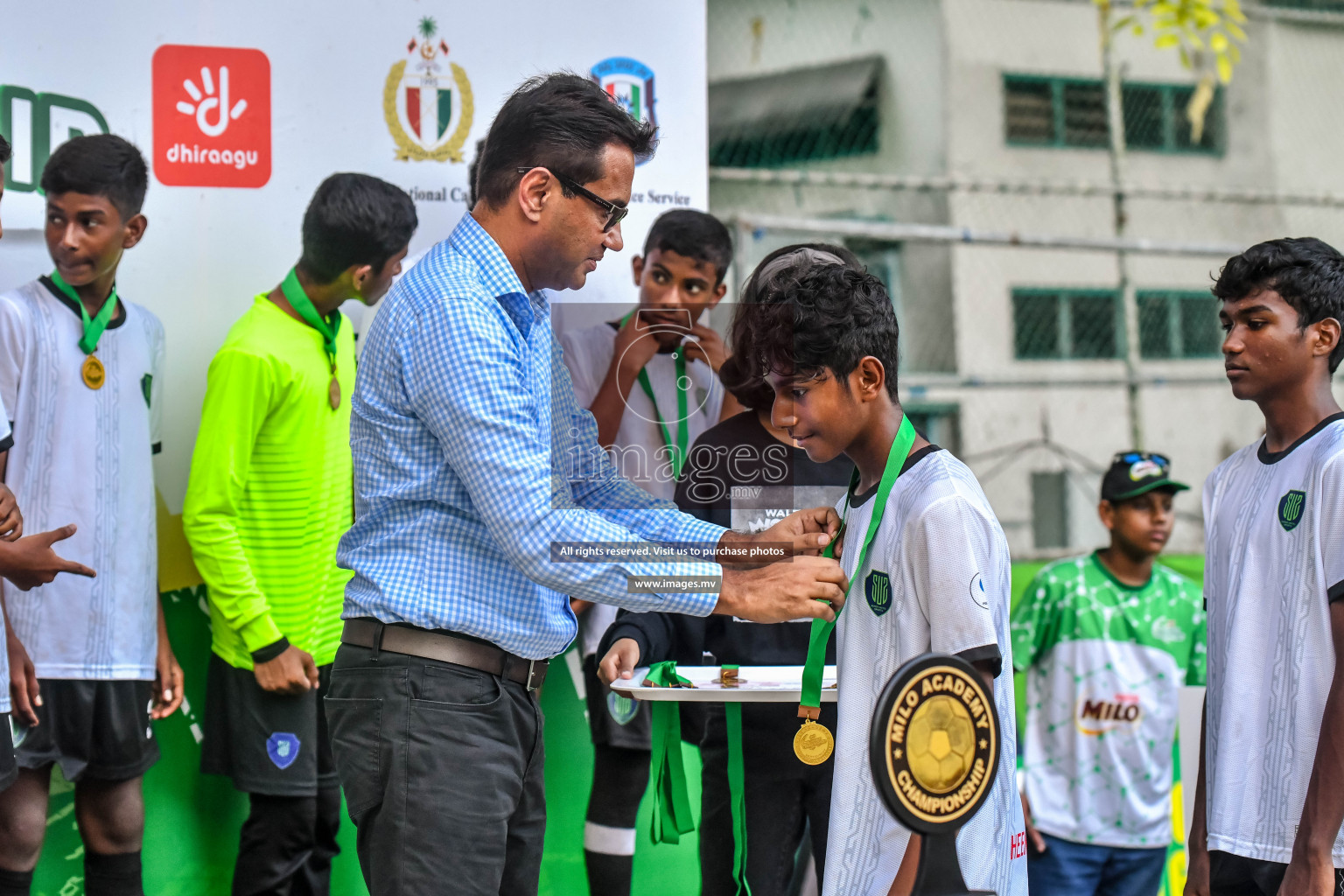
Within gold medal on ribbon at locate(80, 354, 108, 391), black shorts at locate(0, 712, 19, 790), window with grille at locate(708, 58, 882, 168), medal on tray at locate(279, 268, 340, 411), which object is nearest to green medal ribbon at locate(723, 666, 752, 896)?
black shorts at locate(0, 712, 19, 790)

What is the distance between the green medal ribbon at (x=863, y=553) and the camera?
83.9 inches

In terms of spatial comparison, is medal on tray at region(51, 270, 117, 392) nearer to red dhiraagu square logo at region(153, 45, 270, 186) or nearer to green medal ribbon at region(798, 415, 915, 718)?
red dhiraagu square logo at region(153, 45, 270, 186)

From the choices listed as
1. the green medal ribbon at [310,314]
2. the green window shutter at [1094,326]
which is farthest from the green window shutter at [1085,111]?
the green medal ribbon at [310,314]

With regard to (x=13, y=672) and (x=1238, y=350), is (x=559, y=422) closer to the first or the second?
(x=1238, y=350)

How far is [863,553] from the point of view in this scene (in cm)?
216

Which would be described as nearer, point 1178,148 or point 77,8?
point 77,8

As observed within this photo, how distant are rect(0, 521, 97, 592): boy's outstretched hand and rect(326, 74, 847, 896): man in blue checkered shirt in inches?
37.0

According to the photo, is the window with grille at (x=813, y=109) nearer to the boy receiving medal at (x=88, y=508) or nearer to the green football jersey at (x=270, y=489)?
the green football jersey at (x=270, y=489)

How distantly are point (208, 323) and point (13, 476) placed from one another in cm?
74

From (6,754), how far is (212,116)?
6.82 ft

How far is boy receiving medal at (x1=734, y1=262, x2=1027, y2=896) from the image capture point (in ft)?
6.66

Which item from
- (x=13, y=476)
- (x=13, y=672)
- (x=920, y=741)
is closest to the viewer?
(x=920, y=741)

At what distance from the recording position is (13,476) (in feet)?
11.2

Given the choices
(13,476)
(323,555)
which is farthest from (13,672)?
(323,555)
